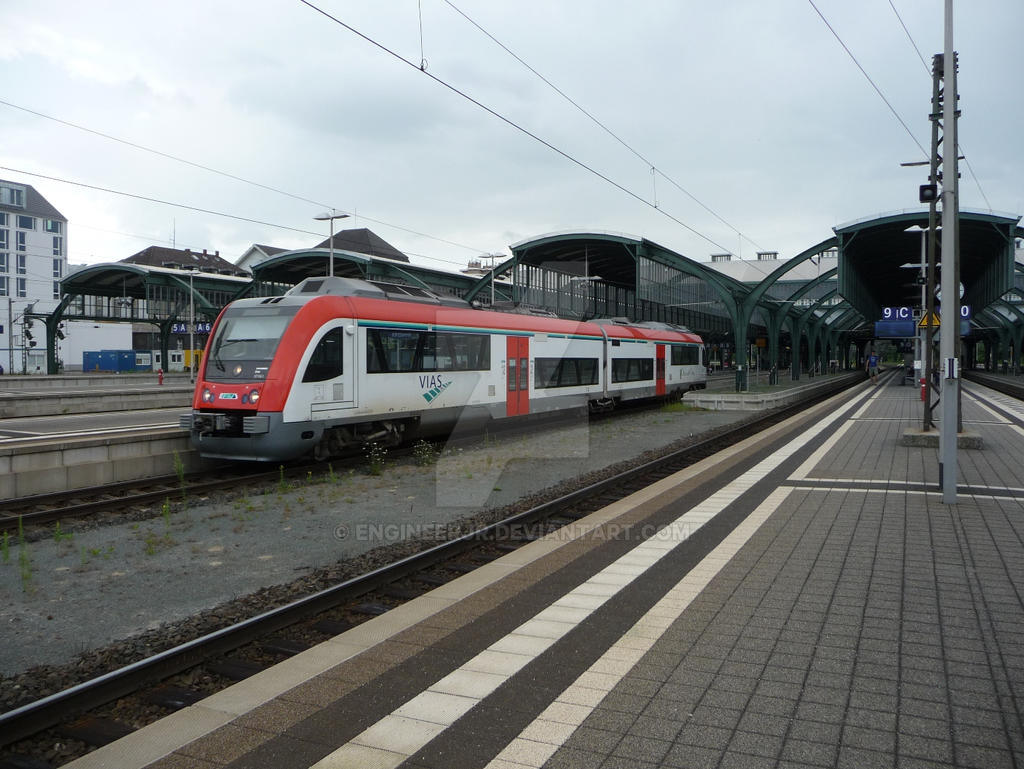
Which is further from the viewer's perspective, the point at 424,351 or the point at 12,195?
the point at 12,195

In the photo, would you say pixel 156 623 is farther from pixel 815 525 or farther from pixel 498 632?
pixel 815 525

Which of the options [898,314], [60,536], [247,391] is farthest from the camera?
[898,314]

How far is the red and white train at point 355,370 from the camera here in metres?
11.0

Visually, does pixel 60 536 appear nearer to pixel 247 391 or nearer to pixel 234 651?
pixel 247 391

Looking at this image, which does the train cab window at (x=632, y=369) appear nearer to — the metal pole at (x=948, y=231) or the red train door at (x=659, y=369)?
the red train door at (x=659, y=369)

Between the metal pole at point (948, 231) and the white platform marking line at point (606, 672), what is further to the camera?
the metal pole at point (948, 231)

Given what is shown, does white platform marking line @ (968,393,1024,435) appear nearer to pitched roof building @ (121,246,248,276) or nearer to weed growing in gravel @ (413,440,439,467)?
weed growing in gravel @ (413,440,439,467)

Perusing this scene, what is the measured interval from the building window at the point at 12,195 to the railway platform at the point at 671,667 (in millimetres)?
93153

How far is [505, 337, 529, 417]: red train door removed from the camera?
1684cm

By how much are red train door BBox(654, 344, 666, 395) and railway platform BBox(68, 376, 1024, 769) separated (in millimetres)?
19159

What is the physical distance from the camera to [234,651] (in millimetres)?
4684

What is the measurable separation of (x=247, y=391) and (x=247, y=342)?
0.96 metres

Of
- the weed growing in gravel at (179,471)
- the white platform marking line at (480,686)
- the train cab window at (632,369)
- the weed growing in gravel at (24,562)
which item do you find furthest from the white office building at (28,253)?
the white platform marking line at (480,686)

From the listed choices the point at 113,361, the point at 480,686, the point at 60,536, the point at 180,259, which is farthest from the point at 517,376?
the point at 180,259
